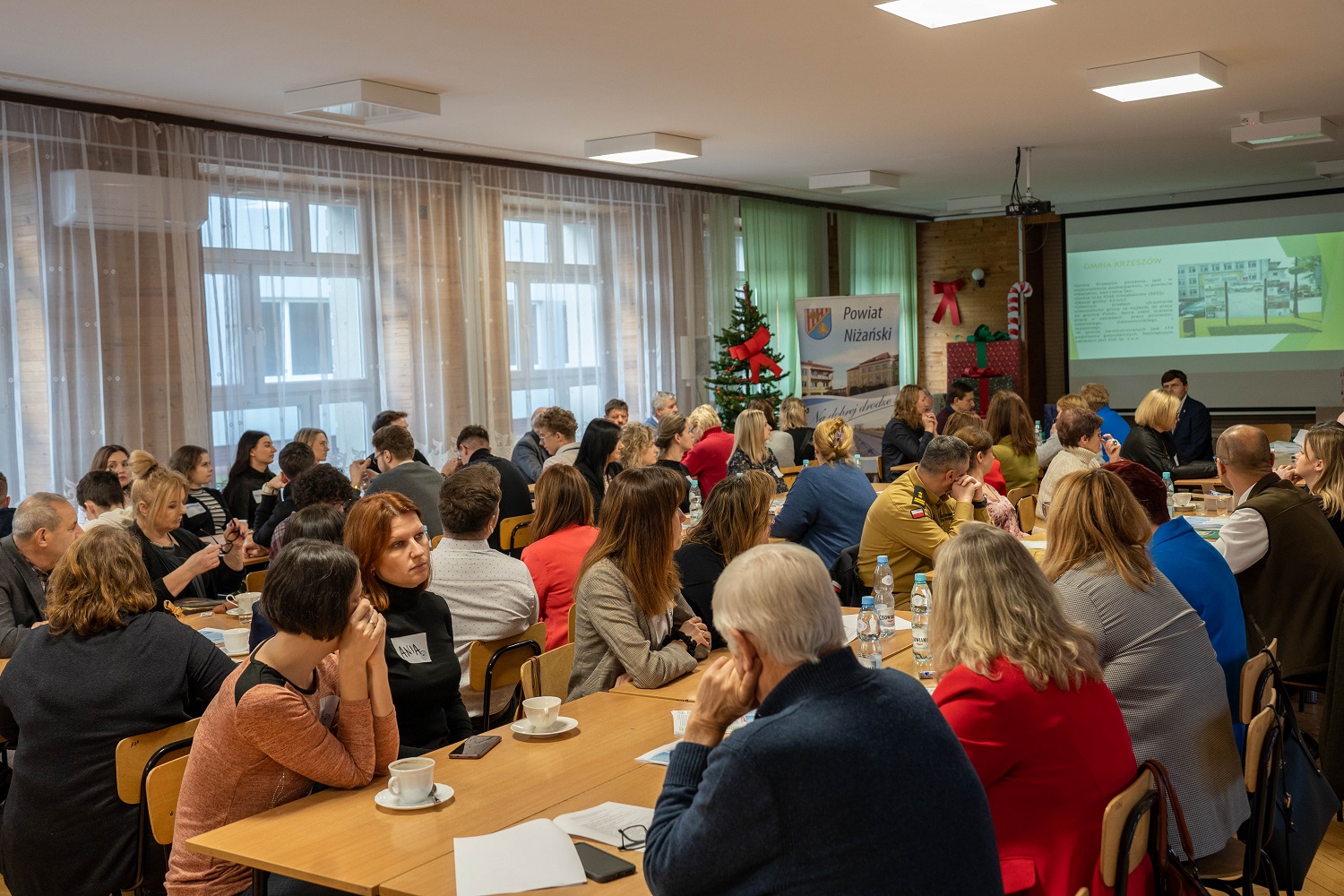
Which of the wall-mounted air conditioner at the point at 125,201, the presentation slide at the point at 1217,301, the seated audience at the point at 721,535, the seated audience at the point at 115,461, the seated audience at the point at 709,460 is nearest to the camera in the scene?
the seated audience at the point at 721,535

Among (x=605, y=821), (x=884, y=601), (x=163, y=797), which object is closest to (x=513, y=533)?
(x=884, y=601)

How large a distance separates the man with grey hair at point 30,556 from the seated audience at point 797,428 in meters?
6.24

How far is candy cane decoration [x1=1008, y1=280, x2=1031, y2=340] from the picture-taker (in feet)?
48.8

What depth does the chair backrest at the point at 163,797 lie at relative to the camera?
280 centimetres

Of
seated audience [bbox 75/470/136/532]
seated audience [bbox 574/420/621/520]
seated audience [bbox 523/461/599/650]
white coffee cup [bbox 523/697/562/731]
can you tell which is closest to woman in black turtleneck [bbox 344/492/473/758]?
white coffee cup [bbox 523/697/562/731]

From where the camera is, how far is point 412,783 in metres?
2.55

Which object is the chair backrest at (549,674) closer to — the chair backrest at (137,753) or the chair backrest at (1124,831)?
the chair backrest at (137,753)

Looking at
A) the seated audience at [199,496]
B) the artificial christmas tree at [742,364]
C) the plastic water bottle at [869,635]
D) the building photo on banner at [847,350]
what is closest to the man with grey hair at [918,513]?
the plastic water bottle at [869,635]

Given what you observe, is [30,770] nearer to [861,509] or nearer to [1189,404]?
[861,509]

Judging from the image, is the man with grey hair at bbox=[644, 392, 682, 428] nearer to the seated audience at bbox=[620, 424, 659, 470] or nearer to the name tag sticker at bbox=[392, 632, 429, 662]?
the seated audience at bbox=[620, 424, 659, 470]

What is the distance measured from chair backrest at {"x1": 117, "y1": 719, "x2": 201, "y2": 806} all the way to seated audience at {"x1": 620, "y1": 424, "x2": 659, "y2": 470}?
447 cm

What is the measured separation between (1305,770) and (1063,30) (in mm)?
4272

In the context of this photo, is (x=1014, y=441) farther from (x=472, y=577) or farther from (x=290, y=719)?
(x=290, y=719)

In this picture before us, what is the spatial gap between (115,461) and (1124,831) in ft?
20.5
